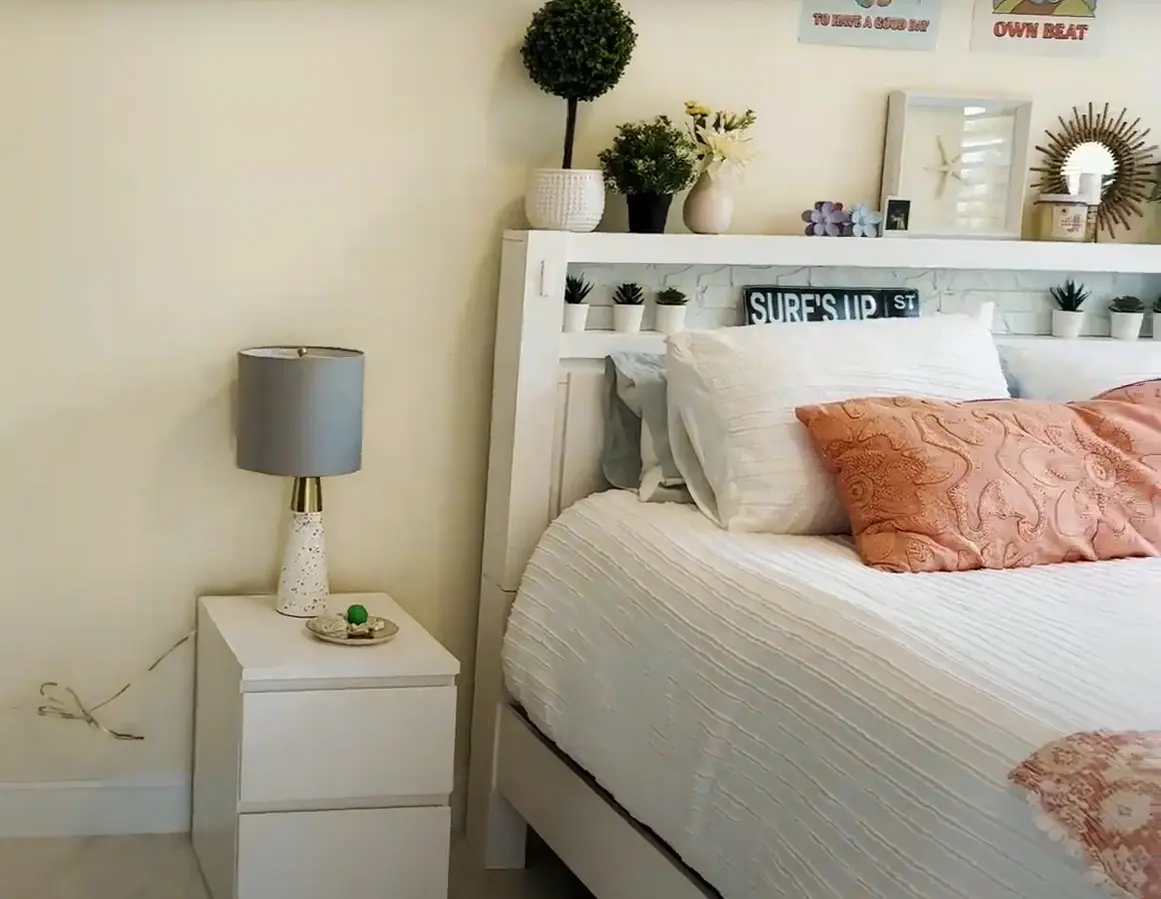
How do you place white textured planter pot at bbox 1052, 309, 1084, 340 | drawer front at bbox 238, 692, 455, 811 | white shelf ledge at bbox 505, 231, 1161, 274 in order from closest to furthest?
drawer front at bbox 238, 692, 455, 811, white shelf ledge at bbox 505, 231, 1161, 274, white textured planter pot at bbox 1052, 309, 1084, 340

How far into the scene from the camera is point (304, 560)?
2590mm

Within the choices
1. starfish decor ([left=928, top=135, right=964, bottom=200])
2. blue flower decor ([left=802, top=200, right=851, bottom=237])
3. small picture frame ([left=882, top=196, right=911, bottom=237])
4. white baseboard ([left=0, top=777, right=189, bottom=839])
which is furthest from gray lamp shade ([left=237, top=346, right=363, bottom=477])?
starfish decor ([left=928, top=135, right=964, bottom=200])

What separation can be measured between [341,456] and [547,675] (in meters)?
0.53

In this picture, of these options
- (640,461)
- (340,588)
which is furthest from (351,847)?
(640,461)

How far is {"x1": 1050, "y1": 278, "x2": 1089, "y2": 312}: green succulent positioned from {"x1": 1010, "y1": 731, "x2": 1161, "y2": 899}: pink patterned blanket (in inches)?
70.6

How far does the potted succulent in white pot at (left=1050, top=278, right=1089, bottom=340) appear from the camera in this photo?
9.99 feet

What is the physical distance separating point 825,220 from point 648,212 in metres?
0.38

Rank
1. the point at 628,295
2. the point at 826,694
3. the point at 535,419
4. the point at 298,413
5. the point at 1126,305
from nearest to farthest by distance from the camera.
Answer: the point at 826,694 < the point at 298,413 < the point at 535,419 < the point at 628,295 < the point at 1126,305

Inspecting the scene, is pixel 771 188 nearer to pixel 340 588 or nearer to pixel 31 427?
pixel 340 588

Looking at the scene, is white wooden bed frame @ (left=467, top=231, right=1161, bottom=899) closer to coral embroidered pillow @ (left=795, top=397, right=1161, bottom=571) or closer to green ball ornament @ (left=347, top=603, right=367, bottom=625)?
green ball ornament @ (left=347, top=603, right=367, bottom=625)

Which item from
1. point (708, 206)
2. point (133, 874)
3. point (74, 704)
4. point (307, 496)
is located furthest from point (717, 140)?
point (133, 874)

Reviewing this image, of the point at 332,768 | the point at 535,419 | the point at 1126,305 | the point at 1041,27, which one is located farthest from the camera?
the point at 1126,305

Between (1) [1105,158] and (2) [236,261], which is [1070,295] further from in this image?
(2) [236,261]

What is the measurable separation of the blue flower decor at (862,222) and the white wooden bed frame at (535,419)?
0.22 feet
